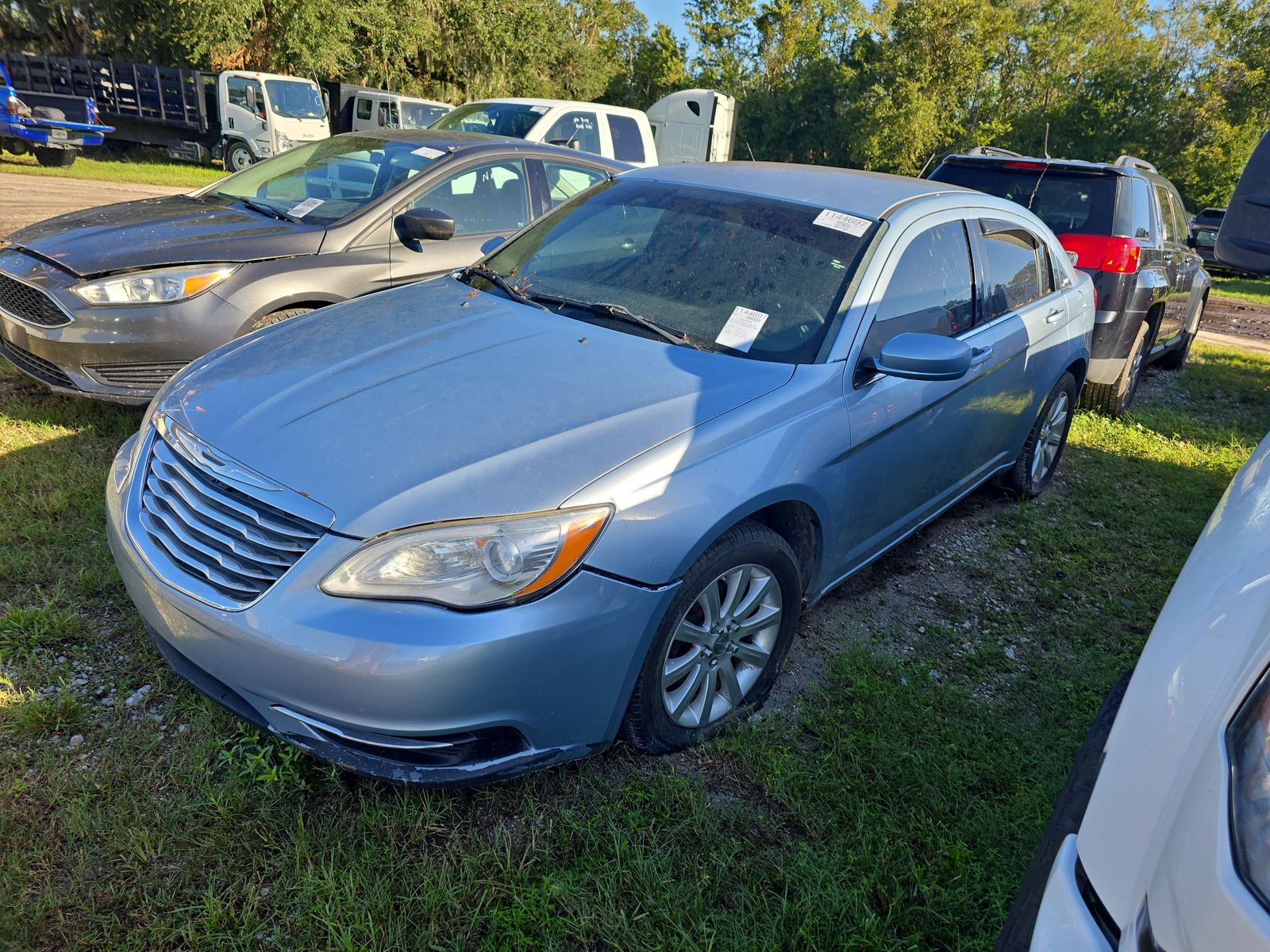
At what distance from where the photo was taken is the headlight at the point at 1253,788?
37.6 inches

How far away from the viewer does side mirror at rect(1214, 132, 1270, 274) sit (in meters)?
2.04

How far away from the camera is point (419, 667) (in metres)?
1.89

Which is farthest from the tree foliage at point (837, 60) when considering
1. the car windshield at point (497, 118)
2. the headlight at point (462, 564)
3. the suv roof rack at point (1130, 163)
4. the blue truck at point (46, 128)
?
the headlight at point (462, 564)

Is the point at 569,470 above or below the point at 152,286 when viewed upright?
above

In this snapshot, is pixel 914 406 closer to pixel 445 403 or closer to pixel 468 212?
pixel 445 403

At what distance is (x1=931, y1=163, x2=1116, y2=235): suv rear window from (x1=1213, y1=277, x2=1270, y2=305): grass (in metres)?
11.5

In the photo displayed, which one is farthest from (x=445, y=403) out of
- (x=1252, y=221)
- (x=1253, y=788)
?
(x=1252, y=221)

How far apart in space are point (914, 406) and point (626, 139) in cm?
906

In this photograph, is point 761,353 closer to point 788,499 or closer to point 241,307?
point 788,499

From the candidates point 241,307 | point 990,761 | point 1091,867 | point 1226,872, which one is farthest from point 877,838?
point 241,307

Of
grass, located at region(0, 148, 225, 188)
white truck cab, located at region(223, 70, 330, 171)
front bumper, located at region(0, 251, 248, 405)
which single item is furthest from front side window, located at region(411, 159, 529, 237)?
white truck cab, located at region(223, 70, 330, 171)

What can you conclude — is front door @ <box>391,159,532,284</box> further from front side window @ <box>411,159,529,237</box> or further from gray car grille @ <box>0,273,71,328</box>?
gray car grille @ <box>0,273,71,328</box>

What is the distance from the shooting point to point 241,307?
4.11 meters

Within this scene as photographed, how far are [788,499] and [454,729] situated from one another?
3.79 feet
